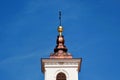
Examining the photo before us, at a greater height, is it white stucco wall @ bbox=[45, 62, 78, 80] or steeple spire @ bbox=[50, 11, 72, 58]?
steeple spire @ bbox=[50, 11, 72, 58]

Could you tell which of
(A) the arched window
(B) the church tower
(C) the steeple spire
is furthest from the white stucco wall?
(C) the steeple spire

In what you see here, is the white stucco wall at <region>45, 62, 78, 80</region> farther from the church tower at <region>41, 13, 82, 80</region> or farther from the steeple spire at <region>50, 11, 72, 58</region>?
the steeple spire at <region>50, 11, 72, 58</region>

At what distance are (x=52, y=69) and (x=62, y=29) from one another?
183 inches

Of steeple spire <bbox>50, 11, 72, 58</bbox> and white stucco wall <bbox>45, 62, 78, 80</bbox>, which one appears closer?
white stucco wall <bbox>45, 62, 78, 80</bbox>

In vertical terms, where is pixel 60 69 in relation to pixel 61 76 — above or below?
above

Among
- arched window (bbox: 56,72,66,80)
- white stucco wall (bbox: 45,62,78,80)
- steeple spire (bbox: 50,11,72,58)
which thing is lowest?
arched window (bbox: 56,72,66,80)

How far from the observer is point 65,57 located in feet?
198

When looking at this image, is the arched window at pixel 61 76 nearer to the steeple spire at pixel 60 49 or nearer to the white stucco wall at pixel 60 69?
the white stucco wall at pixel 60 69

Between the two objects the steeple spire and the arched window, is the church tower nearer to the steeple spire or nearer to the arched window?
the arched window

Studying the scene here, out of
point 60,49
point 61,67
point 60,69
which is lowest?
point 60,69

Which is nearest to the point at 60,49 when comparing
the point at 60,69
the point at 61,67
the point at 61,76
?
the point at 61,67

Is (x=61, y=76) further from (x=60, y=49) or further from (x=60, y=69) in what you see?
(x=60, y=49)

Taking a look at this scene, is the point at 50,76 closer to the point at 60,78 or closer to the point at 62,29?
the point at 60,78

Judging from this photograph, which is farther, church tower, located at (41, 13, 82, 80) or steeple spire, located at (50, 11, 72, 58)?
steeple spire, located at (50, 11, 72, 58)
